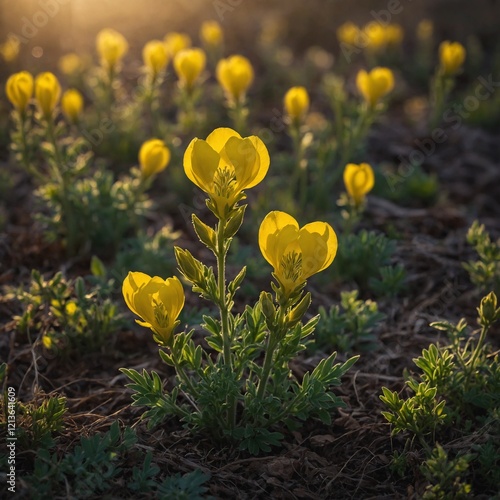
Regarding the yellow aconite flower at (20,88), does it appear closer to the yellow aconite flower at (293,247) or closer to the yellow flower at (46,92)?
the yellow flower at (46,92)

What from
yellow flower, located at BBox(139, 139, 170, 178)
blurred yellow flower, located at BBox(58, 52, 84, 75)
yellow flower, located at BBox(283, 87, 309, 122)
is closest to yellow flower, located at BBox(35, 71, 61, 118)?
yellow flower, located at BBox(139, 139, 170, 178)

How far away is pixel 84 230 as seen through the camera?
3820 mm

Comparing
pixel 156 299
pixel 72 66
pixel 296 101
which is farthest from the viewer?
pixel 72 66

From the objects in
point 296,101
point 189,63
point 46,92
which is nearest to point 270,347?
point 46,92

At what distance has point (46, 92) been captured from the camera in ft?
11.1

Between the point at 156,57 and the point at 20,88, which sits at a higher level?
the point at 156,57

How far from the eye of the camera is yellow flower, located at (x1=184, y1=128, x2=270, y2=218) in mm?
1977

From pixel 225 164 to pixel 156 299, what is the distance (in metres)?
0.51

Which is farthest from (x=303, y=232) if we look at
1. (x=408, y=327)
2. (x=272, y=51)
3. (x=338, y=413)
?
(x=272, y=51)

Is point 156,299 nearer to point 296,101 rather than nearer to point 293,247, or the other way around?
point 293,247

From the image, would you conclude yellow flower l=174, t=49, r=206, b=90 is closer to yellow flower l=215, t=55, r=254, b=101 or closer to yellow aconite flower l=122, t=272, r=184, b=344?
yellow flower l=215, t=55, r=254, b=101

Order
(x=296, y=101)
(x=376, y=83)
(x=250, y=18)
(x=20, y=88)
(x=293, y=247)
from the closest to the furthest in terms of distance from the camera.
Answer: (x=293, y=247)
(x=20, y=88)
(x=296, y=101)
(x=376, y=83)
(x=250, y=18)

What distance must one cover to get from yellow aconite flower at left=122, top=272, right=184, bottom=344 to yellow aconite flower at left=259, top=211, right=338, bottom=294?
352mm

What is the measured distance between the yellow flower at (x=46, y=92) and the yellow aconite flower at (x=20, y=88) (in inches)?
2.1
